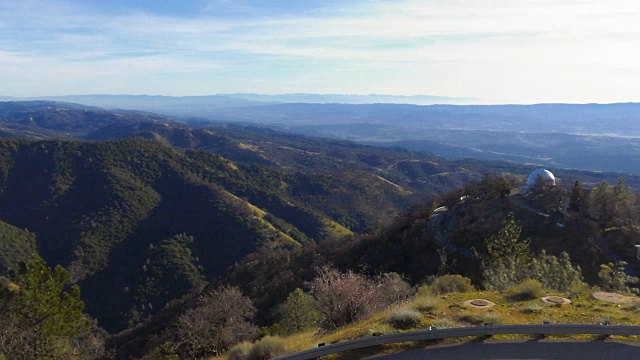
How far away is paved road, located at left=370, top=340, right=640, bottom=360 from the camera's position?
10344mm

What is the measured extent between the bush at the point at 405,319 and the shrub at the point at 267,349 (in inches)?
129

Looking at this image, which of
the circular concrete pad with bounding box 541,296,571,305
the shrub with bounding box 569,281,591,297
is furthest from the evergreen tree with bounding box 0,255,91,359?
the shrub with bounding box 569,281,591,297

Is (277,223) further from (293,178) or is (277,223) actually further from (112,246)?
(293,178)

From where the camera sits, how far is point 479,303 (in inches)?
575

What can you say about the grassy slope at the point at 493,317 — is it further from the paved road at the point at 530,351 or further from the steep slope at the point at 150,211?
the steep slope at the point at 150,211

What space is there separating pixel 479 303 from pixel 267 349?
287 inches

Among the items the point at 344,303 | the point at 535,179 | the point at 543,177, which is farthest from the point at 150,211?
the point at 344,303

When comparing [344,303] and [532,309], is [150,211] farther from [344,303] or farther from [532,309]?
[532,309]

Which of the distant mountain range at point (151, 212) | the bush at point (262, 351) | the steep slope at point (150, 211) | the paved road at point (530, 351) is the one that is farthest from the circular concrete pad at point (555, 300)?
the steep slope at point (150, 211)

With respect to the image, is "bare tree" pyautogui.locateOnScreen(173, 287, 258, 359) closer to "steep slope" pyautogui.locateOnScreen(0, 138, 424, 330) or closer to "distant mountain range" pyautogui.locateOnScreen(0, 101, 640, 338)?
"distant mountain range" pyautogui.locateOnScreen(0, 101, 640, 338)

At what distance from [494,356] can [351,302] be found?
5726 mm

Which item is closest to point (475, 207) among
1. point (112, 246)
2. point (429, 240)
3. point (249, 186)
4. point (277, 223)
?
point (429, 240)

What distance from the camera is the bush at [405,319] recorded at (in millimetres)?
12555

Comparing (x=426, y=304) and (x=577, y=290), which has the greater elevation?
(x=426, y=304)
